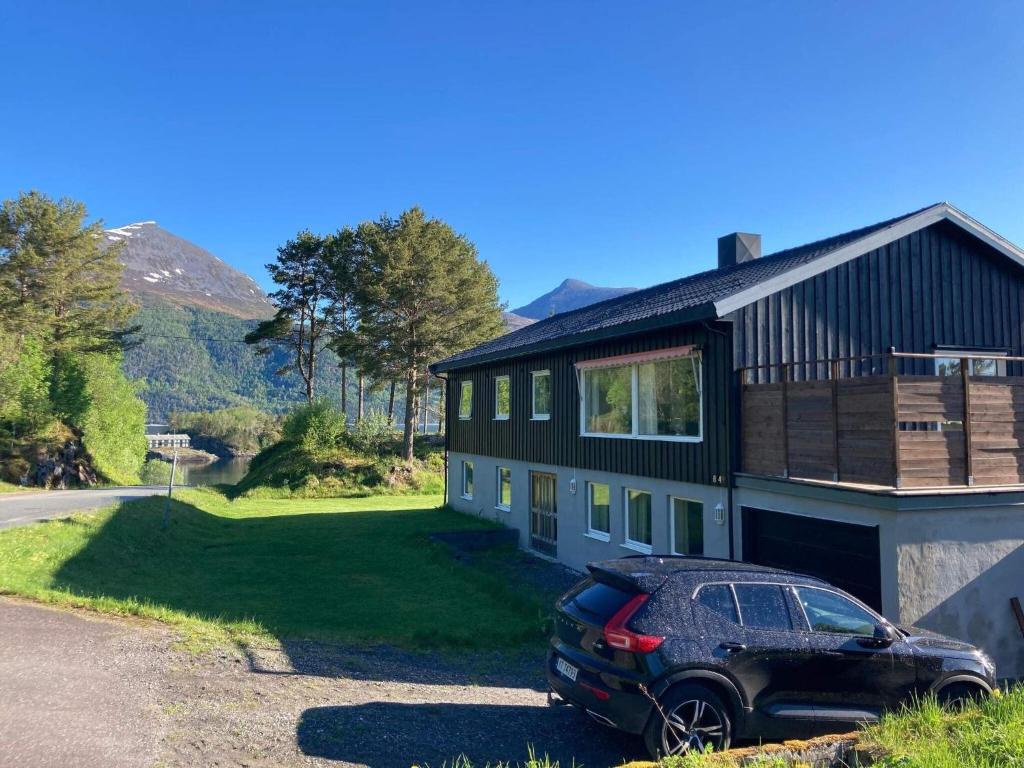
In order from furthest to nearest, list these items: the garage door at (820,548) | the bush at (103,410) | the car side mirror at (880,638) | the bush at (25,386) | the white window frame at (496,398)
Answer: the bush at (103,410), the bush at (25,386), the white window frame at (496,398), the garage door at (820,548), the car side mirror at (880,638)

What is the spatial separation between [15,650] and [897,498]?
9.86 m

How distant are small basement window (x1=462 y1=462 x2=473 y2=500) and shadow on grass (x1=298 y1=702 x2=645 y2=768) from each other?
609 inches

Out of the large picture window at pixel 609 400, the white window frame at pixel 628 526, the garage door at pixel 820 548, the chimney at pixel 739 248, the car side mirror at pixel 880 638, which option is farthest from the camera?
the chimney at pixel 739 248

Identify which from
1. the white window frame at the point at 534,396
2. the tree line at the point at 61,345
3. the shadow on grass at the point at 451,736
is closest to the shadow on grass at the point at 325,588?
the shadow on grass at the point at 451,736

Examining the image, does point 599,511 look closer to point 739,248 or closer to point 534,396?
point 534,396

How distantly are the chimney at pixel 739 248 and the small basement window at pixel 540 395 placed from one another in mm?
4855

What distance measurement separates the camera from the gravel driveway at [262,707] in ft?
18.4

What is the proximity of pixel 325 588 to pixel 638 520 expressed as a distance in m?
5.94

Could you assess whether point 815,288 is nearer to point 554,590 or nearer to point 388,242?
point 554,590

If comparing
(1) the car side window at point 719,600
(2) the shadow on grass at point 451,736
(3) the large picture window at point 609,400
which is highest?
(3) the large picture window at point 609,400

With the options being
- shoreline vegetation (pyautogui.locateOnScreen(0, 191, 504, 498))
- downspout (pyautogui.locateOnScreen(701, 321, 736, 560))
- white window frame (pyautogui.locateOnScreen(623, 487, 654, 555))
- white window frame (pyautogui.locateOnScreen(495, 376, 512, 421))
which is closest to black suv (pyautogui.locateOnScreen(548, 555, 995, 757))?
downspout (pyautogui.locateOnScreen(701, 321, 736, 560))

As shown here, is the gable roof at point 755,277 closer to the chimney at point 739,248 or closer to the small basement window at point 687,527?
the chimney at point 739,248

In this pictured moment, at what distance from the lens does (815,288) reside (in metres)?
11.1

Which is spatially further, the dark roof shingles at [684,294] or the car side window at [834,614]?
the dark roof shingles at [684,294]
